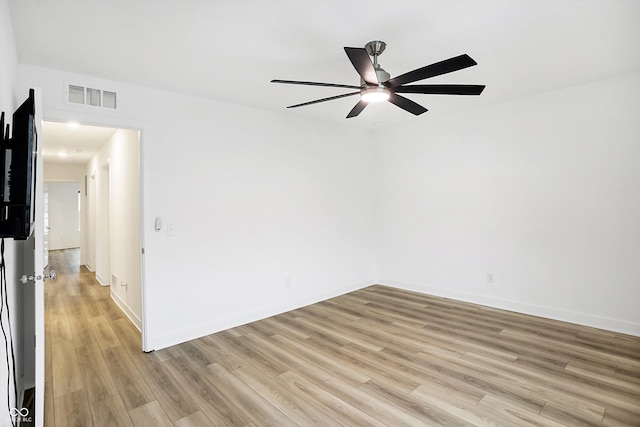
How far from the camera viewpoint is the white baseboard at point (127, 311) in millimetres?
3822

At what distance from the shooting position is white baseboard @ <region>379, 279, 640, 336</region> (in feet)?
11.1

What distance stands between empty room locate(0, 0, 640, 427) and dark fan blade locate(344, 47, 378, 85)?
16 mm

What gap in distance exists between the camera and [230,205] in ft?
12.6

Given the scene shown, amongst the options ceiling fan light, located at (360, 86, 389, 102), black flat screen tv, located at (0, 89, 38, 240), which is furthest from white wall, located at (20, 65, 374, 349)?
ceiling fan light, located at (360, 86, 389, 102)

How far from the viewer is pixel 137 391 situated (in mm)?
2551

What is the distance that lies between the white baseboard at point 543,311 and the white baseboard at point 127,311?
3713 millimetres

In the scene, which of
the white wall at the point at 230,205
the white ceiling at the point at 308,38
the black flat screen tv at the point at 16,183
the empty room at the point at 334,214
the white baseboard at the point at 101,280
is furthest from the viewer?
the white baseboard at the point at 101,280

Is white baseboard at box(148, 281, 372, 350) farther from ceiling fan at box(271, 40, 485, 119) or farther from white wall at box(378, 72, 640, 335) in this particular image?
ceiling fan at box(271, 40, 485, 119)

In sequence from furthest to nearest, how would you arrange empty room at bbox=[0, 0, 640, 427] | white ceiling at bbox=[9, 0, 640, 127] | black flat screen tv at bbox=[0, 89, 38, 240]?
1. empty room at bbox=[0, 0, 640, 427]
2. white ceiling at bbox=[9, 0, 640, 127]
3. black flat screen tv at bbox=[0, 89, 38, 240]

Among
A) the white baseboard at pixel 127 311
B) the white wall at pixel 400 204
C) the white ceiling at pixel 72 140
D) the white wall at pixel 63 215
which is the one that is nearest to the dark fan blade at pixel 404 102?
the white wall at pixel 400 204

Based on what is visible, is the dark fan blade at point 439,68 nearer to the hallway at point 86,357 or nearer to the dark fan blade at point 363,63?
the dark fan blade at point 363,63

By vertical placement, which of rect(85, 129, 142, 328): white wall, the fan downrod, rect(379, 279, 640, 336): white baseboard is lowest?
rect(379, 279, 640, 336): white baseboard

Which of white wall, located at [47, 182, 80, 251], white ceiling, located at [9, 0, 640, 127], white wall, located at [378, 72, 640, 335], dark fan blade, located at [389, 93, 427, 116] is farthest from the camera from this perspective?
white wall, located at [47, 182, 80, 251]

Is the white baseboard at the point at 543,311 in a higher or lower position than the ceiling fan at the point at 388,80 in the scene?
lower
